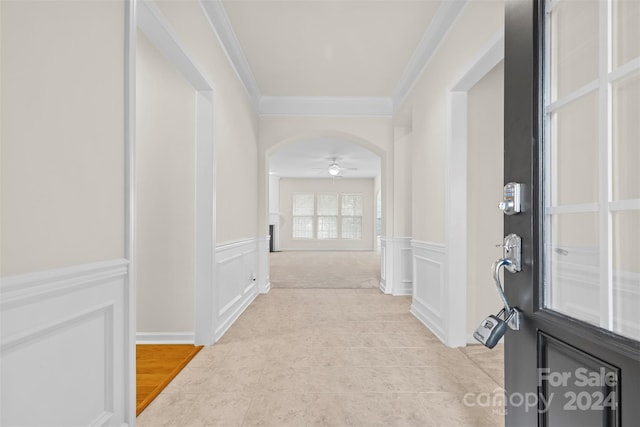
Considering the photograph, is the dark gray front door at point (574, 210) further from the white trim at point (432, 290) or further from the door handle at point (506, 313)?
the white trim at point (432, 290)

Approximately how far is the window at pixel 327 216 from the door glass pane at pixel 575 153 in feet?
38.4

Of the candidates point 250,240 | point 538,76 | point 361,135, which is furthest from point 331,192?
point 538,76

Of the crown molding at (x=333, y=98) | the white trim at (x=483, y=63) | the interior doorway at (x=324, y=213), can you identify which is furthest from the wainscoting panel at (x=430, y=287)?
the interior doorway at (x=324, y=213)

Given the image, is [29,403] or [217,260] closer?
[29,403]

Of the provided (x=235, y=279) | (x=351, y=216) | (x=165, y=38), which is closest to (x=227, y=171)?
(x=235, y=279)

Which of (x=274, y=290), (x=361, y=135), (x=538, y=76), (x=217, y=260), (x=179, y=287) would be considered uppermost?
(x=361, y=135)

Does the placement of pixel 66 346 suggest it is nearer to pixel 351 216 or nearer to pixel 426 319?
pixel 426 319

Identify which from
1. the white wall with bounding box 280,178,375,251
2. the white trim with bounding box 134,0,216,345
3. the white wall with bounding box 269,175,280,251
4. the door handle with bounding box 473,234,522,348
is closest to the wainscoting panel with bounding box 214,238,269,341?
the white trim with bounding box 134,0,216,345

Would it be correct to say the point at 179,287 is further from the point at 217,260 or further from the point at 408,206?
the point at 408,206

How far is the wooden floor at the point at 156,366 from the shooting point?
6.36ft

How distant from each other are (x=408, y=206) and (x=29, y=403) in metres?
4.33

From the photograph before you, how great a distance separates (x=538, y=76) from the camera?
0.89m

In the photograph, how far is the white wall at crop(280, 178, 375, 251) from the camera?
12.5 meters

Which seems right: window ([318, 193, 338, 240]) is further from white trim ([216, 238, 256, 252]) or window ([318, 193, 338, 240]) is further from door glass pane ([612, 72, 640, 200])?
door glass pane ([612, 72, 640, 200])
